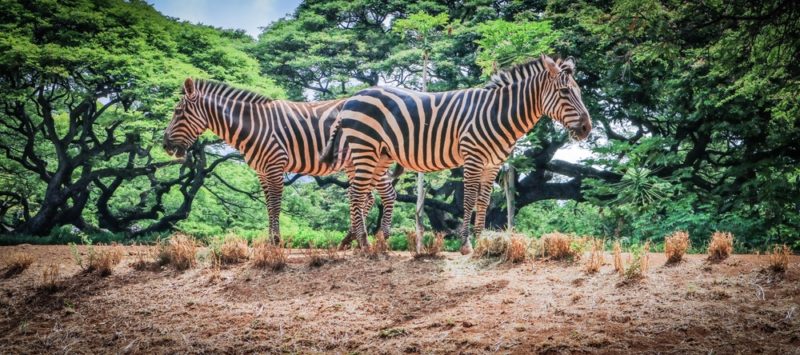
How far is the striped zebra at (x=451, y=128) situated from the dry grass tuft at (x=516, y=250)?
Result: 0.74 m

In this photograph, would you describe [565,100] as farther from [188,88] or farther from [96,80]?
[96,80]

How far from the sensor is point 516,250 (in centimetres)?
584

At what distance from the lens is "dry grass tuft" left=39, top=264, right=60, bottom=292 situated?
233 inches

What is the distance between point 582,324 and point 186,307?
371 centimetres

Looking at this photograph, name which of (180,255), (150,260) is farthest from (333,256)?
(150,260)

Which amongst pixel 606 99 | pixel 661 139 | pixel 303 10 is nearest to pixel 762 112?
pixel 661 139

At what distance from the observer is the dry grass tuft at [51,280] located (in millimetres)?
5910

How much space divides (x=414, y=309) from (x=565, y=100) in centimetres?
301

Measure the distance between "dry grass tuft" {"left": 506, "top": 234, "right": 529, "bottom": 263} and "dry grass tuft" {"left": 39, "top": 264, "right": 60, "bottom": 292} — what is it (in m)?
5.07

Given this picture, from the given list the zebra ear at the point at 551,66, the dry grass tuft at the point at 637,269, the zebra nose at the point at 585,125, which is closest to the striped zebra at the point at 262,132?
the zebra ear at the point at 551,66

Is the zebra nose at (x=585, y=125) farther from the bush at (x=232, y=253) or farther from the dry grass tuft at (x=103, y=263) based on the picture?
the dry grass tuft at (x=103, y=263)

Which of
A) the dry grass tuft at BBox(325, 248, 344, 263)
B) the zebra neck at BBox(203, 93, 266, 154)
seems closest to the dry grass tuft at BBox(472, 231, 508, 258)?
the dry grass tuft at BBox(325, 248, 344, 263)

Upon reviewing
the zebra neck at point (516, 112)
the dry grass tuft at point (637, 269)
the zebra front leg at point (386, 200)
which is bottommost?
the dry grass tuft at point (637, 269)

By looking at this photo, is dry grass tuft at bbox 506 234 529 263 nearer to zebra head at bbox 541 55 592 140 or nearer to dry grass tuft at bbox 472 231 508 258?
dry grass tuft at bbox 472 231 508 258
